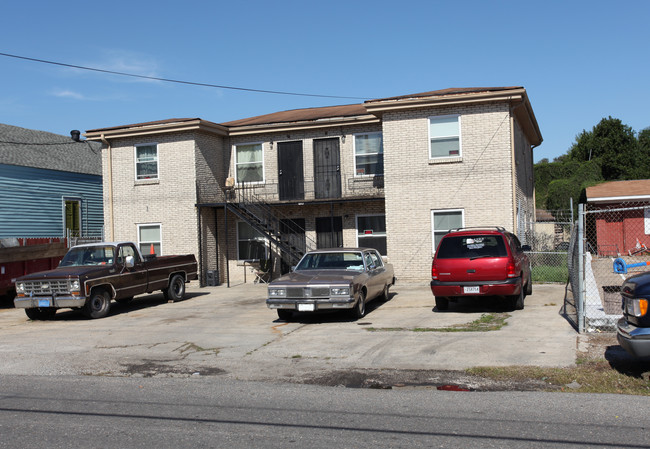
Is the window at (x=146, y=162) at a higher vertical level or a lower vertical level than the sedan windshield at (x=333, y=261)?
higher

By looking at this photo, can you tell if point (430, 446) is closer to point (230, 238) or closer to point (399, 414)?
point (399, 414)

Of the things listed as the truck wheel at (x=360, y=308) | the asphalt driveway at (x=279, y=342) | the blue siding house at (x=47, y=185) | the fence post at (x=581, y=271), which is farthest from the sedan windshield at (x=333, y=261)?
the blue siding house at (x=47, y=185)

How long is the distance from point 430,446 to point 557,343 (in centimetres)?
489

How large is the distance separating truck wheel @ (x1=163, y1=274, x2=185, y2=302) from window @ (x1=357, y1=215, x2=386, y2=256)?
6.41 meters

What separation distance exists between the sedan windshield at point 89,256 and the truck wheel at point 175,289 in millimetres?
2306

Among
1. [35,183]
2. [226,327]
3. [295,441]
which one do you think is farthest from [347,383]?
[35,183]

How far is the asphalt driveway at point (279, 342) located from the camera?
831cm

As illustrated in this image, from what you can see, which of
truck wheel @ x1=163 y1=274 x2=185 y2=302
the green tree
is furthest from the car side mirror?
the green tree

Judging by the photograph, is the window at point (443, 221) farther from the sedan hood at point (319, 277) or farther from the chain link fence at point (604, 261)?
the sedan hood at point (319, 277)

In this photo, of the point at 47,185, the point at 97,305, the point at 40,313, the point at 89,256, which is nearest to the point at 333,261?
the point at 97,305

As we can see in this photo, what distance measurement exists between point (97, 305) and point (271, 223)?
758cm

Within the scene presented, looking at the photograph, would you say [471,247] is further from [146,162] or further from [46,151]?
[46,151]

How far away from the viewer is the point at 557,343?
8.97 metres

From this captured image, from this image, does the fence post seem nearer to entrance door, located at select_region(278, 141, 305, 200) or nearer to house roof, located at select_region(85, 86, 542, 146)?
house roof, located at select_region(85, 86, 542, 146)
